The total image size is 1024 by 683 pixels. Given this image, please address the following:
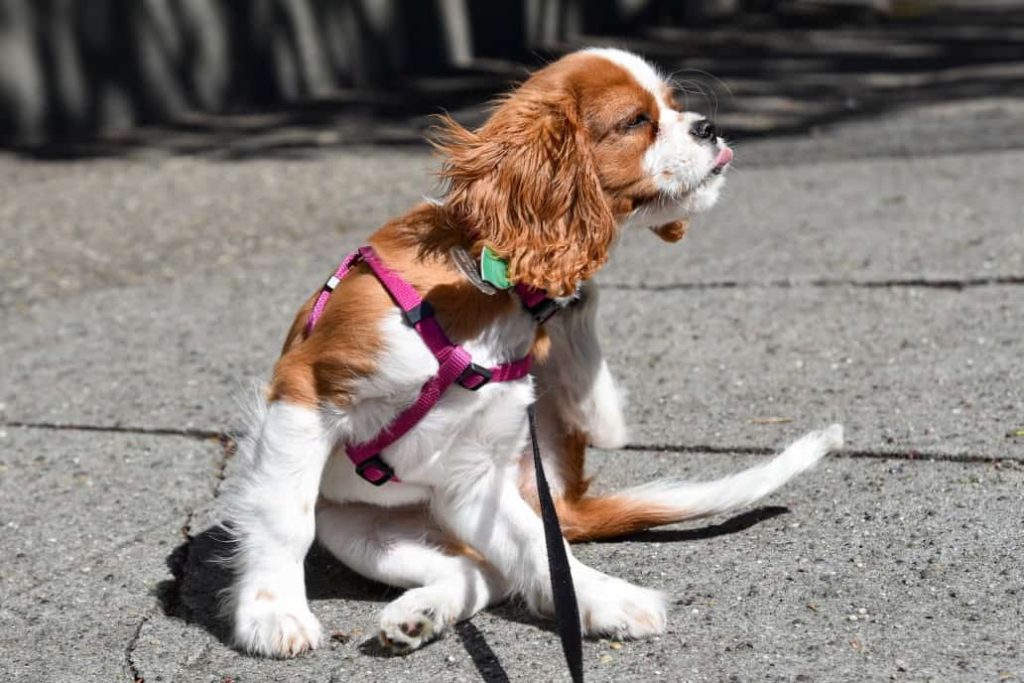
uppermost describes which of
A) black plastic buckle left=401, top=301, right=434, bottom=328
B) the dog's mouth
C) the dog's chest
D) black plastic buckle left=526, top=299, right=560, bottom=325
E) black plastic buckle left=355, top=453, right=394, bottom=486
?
the dog's mouth

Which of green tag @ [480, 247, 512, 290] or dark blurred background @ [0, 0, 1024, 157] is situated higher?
green tag @ [480, 247, 512, 290]

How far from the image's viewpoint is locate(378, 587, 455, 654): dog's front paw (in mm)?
Result: 3289

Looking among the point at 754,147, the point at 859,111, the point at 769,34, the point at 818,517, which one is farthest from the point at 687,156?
the point at 769,34

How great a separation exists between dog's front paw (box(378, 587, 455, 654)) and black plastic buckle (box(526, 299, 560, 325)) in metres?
0.74

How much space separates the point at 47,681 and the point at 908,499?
93.8 inches

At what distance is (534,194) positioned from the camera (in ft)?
11.3

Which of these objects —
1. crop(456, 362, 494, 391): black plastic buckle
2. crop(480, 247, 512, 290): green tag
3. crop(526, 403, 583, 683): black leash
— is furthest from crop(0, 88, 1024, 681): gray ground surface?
crop(480, 247, 512, 290): green tag

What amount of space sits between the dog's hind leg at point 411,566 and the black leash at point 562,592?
0.40 m

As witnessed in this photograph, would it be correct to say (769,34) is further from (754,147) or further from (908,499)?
(908,499)

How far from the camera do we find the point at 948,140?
28.9 ft

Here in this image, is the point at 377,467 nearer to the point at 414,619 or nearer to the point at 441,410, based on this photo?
the point at 441,410

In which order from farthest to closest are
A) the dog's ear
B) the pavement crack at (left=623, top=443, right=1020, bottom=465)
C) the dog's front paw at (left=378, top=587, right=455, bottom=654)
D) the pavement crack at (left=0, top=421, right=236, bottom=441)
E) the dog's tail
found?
the pavement crack at (left=0, top=421, right=236, bottom=441), the pavement crack at (left=623, top=443, right=1020, bottom=465), the dog's ear, the dog's tail, the dog's front paw at (left=378, top=587, right=455, bottom=654)

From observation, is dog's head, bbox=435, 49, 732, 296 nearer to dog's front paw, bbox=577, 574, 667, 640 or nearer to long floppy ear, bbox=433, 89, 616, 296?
long floppy ear, bbox=433, 89, 616, 296

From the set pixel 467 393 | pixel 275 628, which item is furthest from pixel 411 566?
pixel 467 393
